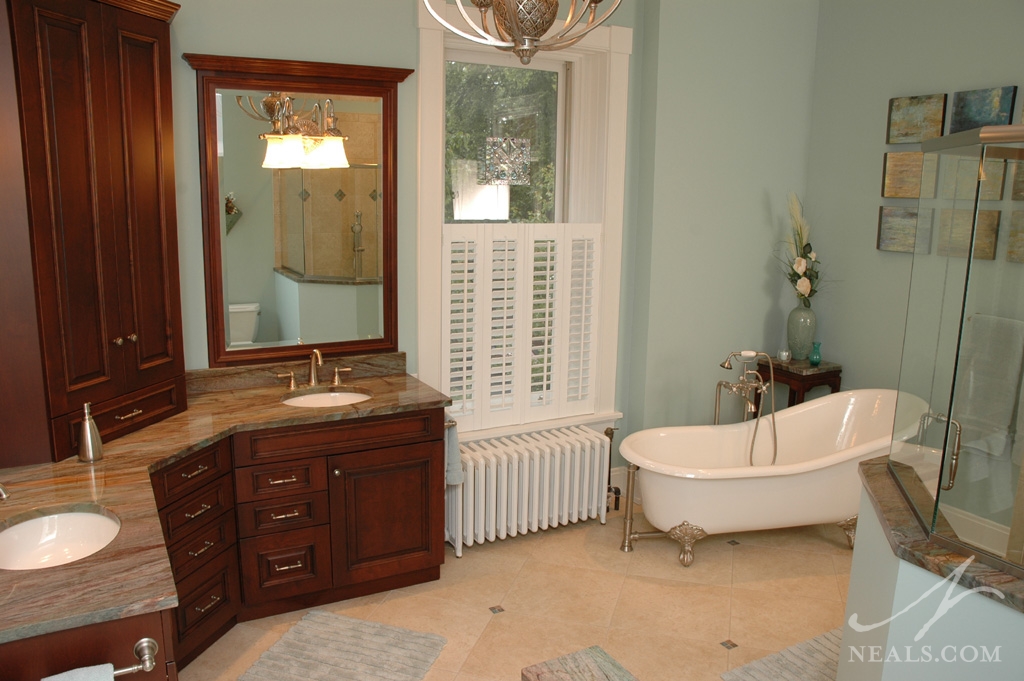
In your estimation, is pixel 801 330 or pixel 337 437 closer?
pixel 337 437

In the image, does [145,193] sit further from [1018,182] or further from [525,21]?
[1018,182]

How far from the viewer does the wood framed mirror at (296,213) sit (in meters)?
3.21

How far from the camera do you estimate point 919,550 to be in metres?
2.00

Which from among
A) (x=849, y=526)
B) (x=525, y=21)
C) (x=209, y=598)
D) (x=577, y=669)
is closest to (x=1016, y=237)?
(x=525, y=21)

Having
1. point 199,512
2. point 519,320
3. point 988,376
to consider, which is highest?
point 988,376

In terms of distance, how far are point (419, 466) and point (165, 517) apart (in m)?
1.01

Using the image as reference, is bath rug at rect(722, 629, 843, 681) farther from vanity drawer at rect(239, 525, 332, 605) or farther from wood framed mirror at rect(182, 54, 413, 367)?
wood framed mirror at rect(182, 54, 413, 367)

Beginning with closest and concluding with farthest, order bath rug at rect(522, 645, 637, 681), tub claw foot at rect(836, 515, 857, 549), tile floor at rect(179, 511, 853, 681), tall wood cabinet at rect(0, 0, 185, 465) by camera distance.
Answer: bath rug at rect(522, 645, 637, 681) < tall wood cabinet at rect(0, 0, 185, 465) < tile floor at rect(179, 511, 853, 681) < tub claw foot at rect(836, 515, 857, 549)

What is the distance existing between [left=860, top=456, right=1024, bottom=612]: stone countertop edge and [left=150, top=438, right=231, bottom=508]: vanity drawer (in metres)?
A: 2.12

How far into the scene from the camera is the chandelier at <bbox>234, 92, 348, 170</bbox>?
3254 millimetres

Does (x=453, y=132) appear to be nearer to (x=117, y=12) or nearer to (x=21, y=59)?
(x=117, y=12)

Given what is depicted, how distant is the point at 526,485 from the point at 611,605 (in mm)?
701

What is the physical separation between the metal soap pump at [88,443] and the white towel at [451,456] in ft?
4.38

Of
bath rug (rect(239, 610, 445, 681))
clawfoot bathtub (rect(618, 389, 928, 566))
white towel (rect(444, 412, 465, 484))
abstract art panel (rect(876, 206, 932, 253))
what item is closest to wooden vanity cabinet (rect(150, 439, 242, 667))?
bath rug (rect(239, 610, 445, 681))
